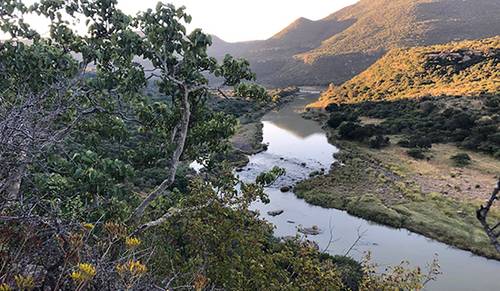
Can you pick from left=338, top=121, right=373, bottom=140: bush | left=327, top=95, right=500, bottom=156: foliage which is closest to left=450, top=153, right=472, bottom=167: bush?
left=327, top=95, right=500, bottom=156: foliage

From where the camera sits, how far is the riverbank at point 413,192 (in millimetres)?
24734

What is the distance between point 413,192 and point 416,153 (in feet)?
36.3

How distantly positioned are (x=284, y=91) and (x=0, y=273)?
102m

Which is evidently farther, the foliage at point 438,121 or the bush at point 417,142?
the foliage at point 438,121

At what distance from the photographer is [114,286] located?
3.34 m

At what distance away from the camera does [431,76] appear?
244 feet

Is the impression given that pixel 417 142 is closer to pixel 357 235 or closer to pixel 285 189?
pixel 285 189

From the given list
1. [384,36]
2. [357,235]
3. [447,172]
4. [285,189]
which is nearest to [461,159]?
[447,172]

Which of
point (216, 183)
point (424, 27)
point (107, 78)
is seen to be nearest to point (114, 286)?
point (216, 183)

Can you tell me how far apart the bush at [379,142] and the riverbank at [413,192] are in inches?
92.8

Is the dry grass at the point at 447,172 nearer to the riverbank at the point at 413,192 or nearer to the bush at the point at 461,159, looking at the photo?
the riverbank at the point at 413,192

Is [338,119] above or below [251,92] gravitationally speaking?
below

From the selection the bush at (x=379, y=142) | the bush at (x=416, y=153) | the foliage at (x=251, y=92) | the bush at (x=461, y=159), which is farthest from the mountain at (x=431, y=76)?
the foliage at (x=251, y=92)

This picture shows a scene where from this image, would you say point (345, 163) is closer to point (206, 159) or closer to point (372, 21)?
point (206, 159)
